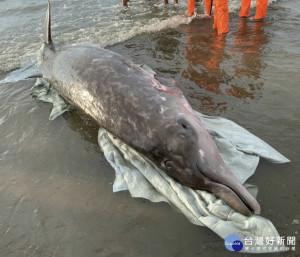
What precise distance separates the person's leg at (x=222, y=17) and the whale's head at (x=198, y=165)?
4.94 meters

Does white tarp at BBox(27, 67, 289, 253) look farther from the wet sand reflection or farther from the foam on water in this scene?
the foam on water

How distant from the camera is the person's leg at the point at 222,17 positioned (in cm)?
713

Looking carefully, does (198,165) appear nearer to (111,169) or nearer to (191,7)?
(111,169)

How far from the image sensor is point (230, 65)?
18.4 feet

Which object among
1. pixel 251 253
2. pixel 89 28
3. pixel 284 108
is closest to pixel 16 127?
pixel 251 253

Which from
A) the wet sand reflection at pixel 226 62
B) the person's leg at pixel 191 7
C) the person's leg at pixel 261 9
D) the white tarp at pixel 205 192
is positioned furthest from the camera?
the person's leg at pixel 191 7

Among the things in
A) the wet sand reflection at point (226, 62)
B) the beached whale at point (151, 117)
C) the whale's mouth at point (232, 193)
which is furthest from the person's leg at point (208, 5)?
the whale's mouth at point (232, 193)

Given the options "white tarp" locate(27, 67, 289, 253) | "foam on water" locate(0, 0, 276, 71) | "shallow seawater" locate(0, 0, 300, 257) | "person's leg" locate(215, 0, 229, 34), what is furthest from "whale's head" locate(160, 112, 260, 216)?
"foam on water" locate(0, 0, 276, 71)

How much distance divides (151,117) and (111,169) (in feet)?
A: 3.26

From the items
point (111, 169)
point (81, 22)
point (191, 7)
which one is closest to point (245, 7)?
point (191, 7)

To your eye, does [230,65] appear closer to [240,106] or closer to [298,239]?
[240,106]

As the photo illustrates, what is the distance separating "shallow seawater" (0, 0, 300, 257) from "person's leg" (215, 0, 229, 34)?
0.83 feet

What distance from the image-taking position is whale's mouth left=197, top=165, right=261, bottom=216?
2711 mm

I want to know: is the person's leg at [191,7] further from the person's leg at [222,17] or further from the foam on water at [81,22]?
the person's leg at [222,17]
